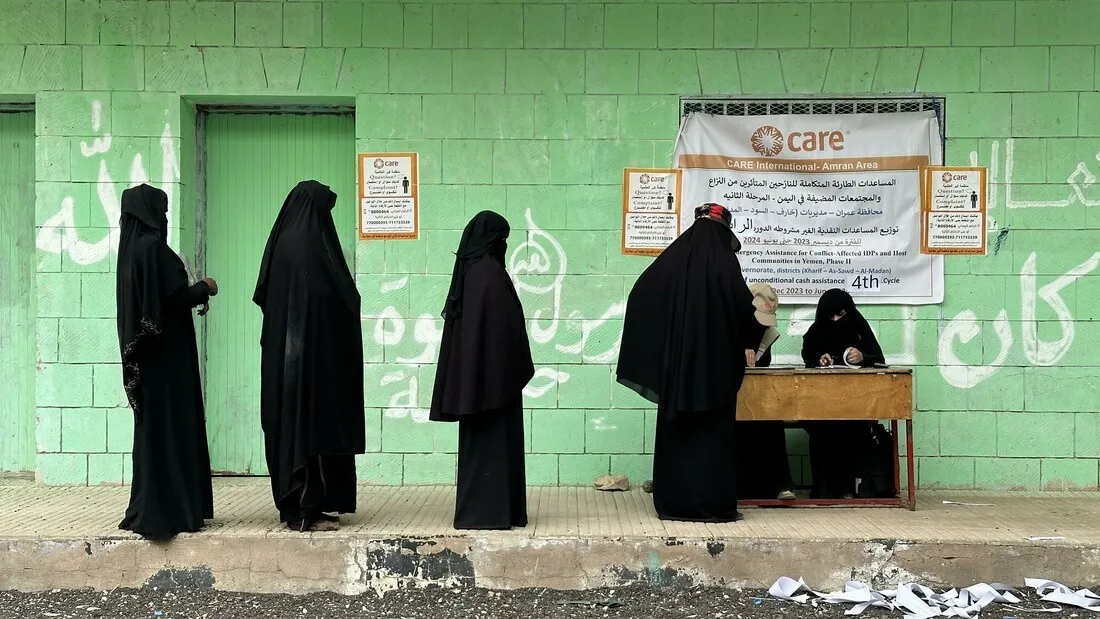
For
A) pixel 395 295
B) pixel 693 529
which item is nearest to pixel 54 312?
pixel 395 295

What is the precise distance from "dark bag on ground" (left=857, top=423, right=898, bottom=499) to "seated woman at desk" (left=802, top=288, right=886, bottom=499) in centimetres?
4

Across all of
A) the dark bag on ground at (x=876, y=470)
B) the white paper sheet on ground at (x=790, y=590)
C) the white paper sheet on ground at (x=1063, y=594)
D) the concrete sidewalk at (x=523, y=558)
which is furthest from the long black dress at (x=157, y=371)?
the white paper sheet on ground at (x=1063, y=594)

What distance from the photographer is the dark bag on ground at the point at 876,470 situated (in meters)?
6.30

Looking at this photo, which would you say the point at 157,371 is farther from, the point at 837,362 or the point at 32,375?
the point at 837,362

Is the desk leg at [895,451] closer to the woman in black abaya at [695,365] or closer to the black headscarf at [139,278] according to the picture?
the woman in black abaya at [695,365]

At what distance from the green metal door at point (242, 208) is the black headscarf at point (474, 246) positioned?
185cm

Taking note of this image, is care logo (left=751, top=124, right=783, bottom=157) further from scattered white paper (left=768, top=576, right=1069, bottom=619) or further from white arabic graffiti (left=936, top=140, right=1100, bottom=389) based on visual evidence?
scattered white paper (left=768, top=576, right=1069, bottom=619)

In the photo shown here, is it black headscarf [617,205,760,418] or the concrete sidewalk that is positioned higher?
black headscarf [617,205,760,418]

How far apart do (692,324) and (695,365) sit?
229 millimetres

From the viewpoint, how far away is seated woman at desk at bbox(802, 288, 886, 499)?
250 inches

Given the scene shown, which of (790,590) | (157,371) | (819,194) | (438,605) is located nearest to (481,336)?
(438,605)

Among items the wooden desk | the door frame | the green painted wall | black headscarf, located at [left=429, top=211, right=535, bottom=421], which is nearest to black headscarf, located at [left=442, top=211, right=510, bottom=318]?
black headscarf, located at [left=429, top=211, right=535, bottom=421]

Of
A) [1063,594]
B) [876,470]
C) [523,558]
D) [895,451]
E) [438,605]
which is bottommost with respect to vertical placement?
[438,605]

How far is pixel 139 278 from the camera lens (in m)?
5.18
